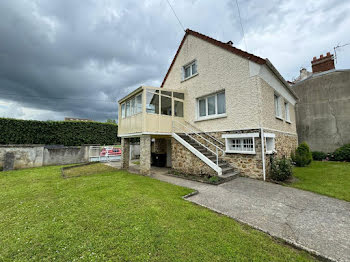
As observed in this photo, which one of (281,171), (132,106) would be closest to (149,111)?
(132,106)

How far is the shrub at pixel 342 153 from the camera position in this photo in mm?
10398

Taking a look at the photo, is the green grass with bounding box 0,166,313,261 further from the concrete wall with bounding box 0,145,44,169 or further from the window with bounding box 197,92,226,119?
the concrete wall with bounding box 0,145,44,169

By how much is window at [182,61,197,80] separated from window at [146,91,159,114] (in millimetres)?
3380

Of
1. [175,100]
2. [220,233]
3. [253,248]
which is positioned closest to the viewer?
[253,248]

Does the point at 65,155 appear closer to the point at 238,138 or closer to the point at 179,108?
the point at 179,108

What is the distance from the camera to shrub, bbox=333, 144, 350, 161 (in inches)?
409

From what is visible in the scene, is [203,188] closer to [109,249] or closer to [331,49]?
[109,249]

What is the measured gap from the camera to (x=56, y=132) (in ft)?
42.2

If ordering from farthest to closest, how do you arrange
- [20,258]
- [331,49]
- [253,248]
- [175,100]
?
[331,49] → [175,100] → [253,248] → [20,258]

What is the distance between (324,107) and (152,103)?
14.4 m

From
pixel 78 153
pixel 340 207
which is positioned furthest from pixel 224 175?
pixel 78 153

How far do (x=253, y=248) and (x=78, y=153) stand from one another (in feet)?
48.0

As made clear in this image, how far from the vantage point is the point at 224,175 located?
21.6ft

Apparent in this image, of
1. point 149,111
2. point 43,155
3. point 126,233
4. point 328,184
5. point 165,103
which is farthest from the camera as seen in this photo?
point 43,155
